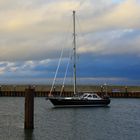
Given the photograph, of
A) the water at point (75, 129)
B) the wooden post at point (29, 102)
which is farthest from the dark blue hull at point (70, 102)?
the wooden post at point (29, 102)

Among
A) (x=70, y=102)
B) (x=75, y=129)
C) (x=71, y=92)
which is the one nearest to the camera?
(x=75, y=129)

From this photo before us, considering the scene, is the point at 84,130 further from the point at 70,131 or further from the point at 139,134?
the point at 139,134

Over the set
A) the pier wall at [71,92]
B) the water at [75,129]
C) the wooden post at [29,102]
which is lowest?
the water at [75,129]

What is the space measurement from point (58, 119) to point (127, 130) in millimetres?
15334

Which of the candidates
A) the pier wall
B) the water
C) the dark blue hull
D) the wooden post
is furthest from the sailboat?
the wooden post

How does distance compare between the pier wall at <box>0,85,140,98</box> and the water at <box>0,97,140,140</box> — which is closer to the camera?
the water at <box>0,97,140,140</box>

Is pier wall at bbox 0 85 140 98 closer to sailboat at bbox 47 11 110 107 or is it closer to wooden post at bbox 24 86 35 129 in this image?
sailboat at bbox 47 11 110 107

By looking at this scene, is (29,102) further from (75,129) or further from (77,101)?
(77,101)

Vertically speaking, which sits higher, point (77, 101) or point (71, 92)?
point (71, 92)

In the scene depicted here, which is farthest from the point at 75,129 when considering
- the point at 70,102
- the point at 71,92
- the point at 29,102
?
the point at 71,92

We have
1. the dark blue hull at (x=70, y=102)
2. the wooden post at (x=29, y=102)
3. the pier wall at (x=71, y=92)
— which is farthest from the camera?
the pier wall at (x=71, y=92)

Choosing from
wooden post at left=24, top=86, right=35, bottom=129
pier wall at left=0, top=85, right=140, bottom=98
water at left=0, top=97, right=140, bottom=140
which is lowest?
water at left=0, top=97, right=140, bottom=140

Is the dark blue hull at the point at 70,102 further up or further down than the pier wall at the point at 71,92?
further down

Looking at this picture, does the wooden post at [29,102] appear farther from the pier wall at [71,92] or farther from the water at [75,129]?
the pier wall at [71,92]
